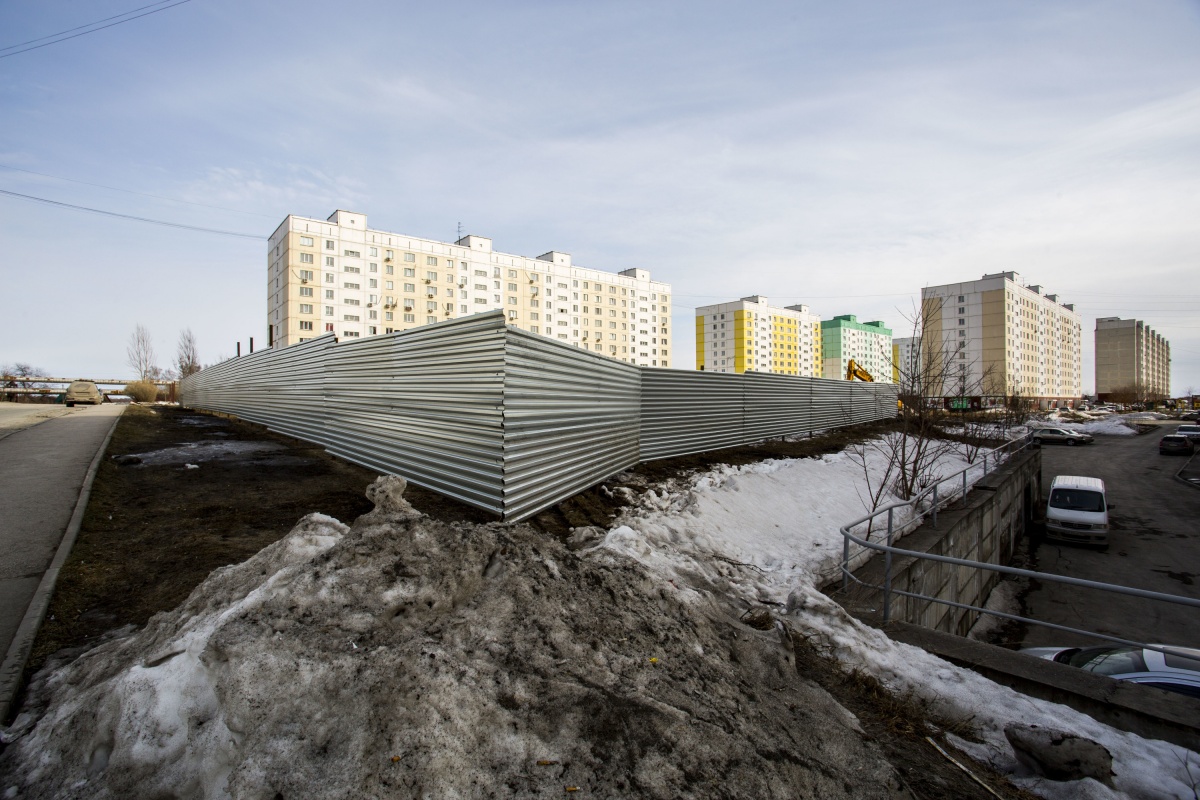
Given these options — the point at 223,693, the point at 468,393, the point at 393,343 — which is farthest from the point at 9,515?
the point at 223,693

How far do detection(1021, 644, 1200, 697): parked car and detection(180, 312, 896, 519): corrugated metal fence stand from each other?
5098 millimetres

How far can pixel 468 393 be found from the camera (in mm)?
6043

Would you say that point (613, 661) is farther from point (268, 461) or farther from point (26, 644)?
point (268, 461)

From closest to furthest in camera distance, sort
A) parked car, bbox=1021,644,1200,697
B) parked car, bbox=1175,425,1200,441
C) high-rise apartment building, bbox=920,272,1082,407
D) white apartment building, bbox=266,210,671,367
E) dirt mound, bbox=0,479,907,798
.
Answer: dirt mound, bbox=0,479,907,798
parked car, bbox=1021,644,1200,697
parked car, bbox=1175,425,1200,441
white apartment building, bbox=266,210,671,367
high-rise apartment building, bbox=920,272,1082,407

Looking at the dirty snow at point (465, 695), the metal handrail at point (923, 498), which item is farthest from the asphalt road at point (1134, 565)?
the dirty snow at point (465, 695)

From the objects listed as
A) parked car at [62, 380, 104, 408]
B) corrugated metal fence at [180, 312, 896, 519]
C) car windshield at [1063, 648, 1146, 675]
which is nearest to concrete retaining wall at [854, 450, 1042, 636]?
car windshield at [1063, 648, 1146, 675]

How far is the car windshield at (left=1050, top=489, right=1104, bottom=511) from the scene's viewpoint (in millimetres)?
15633

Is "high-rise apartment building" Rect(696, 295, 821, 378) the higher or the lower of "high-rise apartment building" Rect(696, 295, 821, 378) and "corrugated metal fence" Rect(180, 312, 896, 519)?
the higher

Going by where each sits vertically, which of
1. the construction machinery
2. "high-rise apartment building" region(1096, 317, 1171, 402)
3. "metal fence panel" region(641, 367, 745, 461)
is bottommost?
"metal fence panel" region(641, 367, 745, 461)

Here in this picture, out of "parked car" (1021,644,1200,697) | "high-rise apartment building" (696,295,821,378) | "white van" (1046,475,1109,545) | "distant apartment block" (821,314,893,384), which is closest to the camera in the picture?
"parked car" (1021,644,1200,697)

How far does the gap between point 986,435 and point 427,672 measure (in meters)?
27.9

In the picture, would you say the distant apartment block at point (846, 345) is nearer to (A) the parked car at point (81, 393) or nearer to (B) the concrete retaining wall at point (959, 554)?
(B) the concrete retaining wall at point (959, 554)

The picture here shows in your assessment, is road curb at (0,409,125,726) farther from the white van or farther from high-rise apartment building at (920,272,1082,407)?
high-rise apartment building at (920,272,1082,407)

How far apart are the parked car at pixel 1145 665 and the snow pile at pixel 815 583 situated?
84 centimetres
